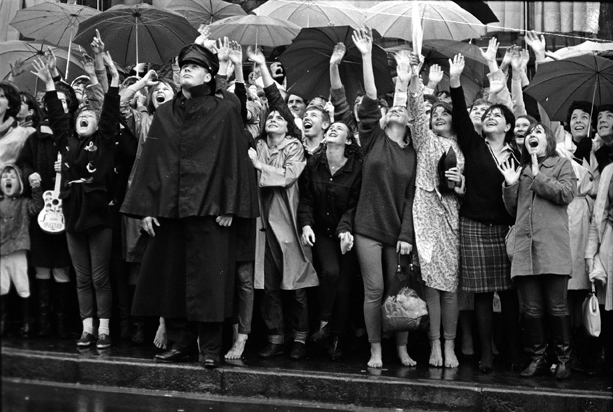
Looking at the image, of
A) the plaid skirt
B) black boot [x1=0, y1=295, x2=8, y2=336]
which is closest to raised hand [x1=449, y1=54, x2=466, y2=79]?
the plaid skirt

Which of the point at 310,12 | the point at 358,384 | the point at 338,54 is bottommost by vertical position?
the point at 358,384

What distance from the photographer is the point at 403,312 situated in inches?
278

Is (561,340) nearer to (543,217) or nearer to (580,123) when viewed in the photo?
(543,217)

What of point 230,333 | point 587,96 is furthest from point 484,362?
point 587,96

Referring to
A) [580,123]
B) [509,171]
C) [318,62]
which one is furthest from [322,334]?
[580,123]

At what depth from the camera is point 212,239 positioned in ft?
23.6

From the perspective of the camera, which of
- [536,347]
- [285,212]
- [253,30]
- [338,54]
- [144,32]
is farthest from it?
[253,30]

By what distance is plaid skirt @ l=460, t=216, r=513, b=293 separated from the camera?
739 centimetres

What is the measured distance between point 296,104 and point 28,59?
2.54 meters

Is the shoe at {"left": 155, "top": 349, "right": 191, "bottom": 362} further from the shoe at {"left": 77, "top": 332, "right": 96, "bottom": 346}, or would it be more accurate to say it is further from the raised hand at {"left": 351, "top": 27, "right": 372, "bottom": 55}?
the raised hand at {"left": 351, "top": 27, "right": 372, "bottom": 55}

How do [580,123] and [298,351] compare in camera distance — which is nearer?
[298,351]

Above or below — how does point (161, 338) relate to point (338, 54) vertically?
below

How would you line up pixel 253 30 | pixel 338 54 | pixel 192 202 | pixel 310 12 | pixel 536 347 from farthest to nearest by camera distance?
pixel 310 12 → pixel 253 30 → pixel 338 54 → pixel 536 347 → pixel 192 202

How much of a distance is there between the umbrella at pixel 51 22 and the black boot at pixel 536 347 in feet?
16.8
